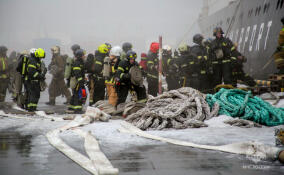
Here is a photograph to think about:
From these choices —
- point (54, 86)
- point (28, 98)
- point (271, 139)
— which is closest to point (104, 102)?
point (28, 98)

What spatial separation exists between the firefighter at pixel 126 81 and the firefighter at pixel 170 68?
288cm

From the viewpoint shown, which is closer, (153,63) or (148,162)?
(148,162)

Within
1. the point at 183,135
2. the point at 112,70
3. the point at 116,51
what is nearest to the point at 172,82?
the point at 112,70

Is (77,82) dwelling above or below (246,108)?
above

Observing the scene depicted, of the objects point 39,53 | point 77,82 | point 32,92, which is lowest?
point 32,92

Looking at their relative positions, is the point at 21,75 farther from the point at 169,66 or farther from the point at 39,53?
the point at 169,66

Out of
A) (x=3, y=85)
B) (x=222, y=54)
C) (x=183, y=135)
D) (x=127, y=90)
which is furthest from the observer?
(x=3, y=85)

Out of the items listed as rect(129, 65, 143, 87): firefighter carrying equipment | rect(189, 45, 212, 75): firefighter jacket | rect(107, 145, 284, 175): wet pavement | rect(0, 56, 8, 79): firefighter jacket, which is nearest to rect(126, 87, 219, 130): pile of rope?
rect(129, 65, 143, 87): firefighter carrying equipment

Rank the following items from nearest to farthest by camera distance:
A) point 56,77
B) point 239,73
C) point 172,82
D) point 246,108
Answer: point 246,108 < point 239,73 < point 172,82 < point 56,77

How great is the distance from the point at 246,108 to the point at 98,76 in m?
4.80

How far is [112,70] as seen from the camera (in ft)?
27.5

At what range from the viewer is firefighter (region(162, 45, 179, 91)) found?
406 inches

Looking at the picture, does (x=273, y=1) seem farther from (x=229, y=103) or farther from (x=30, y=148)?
(x=30, y=148)

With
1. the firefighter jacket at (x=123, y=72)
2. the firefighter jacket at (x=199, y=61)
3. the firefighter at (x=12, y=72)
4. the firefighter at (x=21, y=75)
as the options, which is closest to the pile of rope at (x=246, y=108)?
the firefighter jacket at (x=123, y=72)
